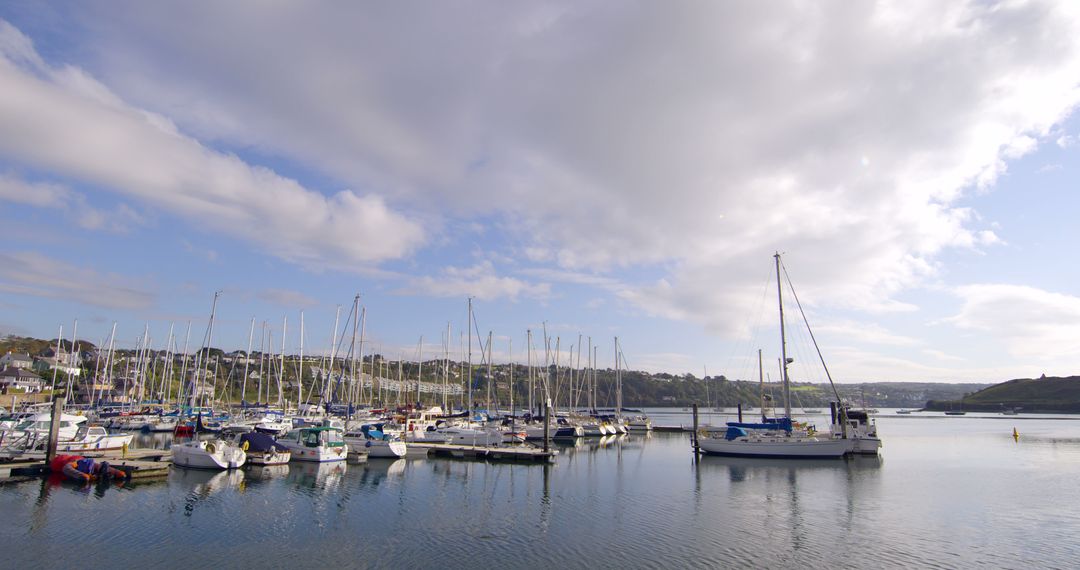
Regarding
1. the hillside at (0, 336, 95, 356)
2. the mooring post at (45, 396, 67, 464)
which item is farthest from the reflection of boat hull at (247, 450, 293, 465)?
the hillside at (0, 336, 95, 356)

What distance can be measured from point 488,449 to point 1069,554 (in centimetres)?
3941

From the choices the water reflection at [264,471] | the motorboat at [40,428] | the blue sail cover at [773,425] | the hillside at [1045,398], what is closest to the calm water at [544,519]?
the water reflection at [264,471]

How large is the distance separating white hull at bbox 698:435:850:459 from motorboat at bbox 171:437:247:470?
43.7 metres

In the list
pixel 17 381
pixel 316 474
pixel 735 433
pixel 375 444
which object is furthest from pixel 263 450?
pixel 17 381

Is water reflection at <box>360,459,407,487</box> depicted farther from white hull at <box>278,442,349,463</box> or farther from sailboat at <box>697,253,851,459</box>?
sailboat at <box>697,253,851,459</box>

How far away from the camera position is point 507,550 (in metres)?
23.2

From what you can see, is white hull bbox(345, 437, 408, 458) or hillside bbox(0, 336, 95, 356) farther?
hillside bbox(0, 336, 95, 356)

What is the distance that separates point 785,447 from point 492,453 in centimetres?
2835

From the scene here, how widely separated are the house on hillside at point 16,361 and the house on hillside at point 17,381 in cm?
724

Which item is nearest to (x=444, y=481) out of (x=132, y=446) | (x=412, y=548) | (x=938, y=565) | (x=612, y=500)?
(x=612, y=500)

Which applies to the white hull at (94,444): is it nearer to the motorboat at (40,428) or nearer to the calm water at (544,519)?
the motorboat at (40,428)

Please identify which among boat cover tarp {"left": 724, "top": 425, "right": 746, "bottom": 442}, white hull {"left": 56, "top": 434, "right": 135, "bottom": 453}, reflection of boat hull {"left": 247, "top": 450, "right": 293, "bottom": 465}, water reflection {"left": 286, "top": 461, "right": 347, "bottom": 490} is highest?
boat cover tarp {"left": 724, "top": 425, "right": 746, "bottom": 442}

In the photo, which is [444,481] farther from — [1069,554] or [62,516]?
[1069,554]

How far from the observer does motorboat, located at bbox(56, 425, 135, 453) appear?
42562 millimetres
